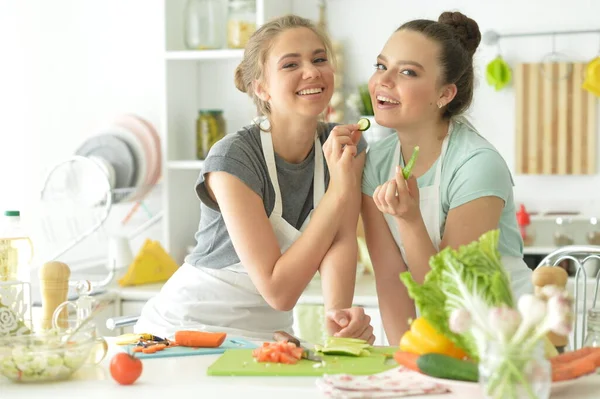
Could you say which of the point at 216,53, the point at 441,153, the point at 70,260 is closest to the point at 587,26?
the point at 216,53

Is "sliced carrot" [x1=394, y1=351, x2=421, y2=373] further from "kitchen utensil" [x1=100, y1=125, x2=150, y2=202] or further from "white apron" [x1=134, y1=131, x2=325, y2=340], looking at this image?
"kitchen utensil" [x1=100, y1=125, x2=150, y2=202]

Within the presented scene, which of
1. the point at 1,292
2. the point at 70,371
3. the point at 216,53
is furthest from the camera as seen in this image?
the point at 216,53

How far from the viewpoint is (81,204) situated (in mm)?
3609

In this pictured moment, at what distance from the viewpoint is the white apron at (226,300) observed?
2113mm

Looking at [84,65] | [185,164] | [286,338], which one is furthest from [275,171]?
[84,65]

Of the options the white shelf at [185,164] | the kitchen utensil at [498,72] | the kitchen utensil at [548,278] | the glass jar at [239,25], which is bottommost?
the kitchen utensil at [548,278]

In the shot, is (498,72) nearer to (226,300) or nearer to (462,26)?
(462,26)

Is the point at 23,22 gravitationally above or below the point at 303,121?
above

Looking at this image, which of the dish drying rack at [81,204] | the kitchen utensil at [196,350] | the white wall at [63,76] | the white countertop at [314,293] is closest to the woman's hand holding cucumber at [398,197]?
the kitchen utensil at [196,350]

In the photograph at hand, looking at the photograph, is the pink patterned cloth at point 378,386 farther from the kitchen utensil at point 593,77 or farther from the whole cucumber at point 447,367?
the kitchen utensil at point 593,77

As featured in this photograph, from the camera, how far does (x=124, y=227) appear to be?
378cm

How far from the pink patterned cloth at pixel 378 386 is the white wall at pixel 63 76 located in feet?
8.09

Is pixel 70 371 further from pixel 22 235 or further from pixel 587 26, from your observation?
pixel 587 26

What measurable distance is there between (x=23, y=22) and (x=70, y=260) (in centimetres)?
102
